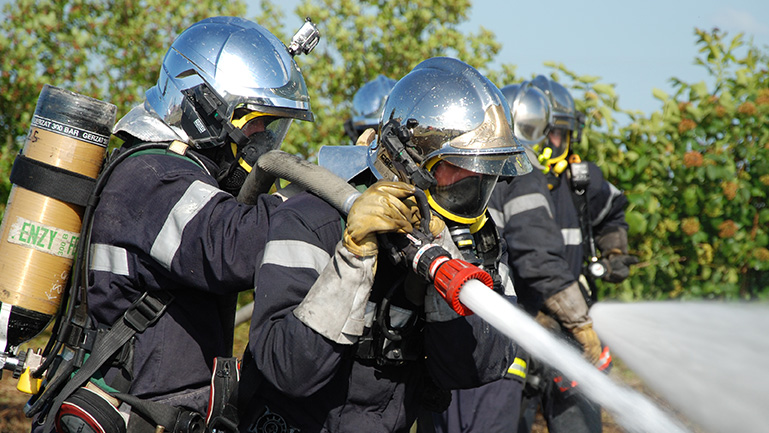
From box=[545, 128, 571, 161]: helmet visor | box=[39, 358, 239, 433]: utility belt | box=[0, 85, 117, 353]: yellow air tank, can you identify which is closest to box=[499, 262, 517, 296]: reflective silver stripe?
box=[39, 358, 239, 433]: utility belt

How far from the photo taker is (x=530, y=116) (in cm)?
507

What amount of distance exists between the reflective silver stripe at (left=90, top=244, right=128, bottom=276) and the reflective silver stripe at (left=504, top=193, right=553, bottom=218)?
8.13ft

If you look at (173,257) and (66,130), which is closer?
(173,257)

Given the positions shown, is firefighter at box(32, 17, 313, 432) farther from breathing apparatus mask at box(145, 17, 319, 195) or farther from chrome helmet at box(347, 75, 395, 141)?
chrome helmet at box(347, 75, 395, 141)

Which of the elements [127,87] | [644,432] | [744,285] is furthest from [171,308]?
[744,285]

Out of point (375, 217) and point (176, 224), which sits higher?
point (375, 217)

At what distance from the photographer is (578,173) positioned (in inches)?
197

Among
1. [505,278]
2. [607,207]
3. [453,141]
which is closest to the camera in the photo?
[453,141]

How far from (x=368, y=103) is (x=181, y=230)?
13.3 ft

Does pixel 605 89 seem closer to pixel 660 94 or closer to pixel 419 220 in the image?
pixel 660 94

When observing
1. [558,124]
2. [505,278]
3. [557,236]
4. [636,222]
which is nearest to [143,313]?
[505,278]

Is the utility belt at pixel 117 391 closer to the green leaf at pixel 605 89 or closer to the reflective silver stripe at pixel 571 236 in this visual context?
the reflective silver stripe at pixel 571 236

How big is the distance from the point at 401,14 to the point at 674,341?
4.76 meters

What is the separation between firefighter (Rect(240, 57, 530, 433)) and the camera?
6.73 feet
